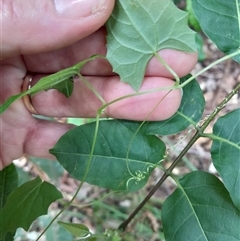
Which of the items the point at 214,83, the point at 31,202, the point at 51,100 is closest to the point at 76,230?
the point at 31,202

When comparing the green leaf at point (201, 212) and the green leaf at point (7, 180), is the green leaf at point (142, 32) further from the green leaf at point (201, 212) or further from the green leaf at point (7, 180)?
the green leaf at point (7, 180)

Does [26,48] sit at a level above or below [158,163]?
above

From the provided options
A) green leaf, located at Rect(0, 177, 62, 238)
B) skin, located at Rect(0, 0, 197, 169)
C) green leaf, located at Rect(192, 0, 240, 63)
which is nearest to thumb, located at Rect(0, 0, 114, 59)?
skin, located at Rect(0, 0, 197, 169)

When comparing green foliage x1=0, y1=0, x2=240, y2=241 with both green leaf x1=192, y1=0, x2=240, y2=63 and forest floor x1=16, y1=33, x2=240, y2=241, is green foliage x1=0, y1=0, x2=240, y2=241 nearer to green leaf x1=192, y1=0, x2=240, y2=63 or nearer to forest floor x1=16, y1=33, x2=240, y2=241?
green leaf x1=192, y1=0, x2=240, y2=63

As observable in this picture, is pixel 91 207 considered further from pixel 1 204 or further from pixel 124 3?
pixel 124 3

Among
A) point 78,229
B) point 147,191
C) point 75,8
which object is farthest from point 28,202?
point 147,191

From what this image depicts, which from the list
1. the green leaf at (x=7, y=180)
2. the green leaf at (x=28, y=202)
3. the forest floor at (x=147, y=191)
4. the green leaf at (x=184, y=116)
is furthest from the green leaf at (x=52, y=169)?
the green leaf at (x=184, y=116)
